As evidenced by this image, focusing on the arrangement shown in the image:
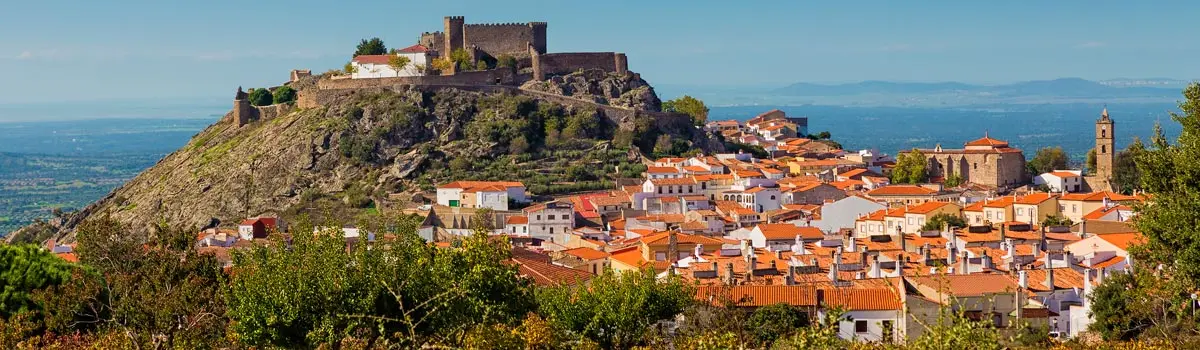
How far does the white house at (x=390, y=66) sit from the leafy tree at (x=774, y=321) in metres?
54.7

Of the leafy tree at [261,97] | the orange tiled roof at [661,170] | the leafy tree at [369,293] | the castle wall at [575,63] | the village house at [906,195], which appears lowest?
the village house at [906,195]

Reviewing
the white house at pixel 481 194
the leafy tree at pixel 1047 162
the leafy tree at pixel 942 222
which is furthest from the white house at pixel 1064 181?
the white house at pixel 481 194

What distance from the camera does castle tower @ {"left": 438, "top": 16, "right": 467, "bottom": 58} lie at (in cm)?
8950

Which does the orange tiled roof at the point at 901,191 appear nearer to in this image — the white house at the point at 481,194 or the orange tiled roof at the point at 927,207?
the orange tiled roof at the point at 927,207

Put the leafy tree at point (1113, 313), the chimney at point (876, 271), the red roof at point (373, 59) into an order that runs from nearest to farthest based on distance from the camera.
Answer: the leafy tree at point (1113, 313) → the chimney at point (876, 271) → the red roof at point (373, 59)

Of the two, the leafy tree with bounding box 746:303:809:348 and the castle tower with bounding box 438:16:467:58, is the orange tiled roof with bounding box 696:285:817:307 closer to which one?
the leafy tree with bounding box 746:303:809:348

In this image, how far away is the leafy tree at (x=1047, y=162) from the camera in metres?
83.3

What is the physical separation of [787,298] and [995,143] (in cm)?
4975

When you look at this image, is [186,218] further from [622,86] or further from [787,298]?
[787,298]

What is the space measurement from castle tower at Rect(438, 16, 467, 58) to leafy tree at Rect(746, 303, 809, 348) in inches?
2300

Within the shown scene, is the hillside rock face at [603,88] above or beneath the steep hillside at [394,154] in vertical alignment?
above

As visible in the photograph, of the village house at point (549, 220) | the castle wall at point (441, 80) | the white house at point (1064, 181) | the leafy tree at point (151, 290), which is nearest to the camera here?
the leafy tree at point (151, 290)

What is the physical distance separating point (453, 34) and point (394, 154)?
1302cm

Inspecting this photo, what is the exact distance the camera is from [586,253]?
51.3m
